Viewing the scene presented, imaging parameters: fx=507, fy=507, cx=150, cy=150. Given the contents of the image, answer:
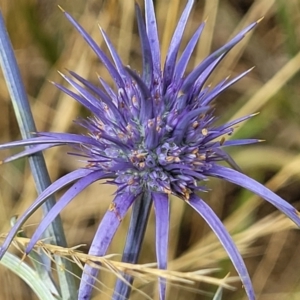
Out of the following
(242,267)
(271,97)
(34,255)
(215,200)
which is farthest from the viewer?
(215,200)

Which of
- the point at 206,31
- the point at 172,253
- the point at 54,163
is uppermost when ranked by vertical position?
the point at 206,31

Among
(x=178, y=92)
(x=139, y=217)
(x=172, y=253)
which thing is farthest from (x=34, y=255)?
(x=172, y=253)

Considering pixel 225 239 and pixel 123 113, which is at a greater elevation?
pixel 123 113

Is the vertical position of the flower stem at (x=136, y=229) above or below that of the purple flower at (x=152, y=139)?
below

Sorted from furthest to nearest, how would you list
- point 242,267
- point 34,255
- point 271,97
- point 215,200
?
point 215,200, point 271,97, point 34,255, point 242,267

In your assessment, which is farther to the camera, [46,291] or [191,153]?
[46,291]

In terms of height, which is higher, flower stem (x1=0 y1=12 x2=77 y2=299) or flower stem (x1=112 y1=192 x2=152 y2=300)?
flower stem (x1=0 y1=12 x2=77 y2=299)

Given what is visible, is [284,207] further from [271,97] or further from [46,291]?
[271,97]

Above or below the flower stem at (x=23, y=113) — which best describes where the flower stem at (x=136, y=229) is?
below

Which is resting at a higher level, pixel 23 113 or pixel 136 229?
pixel 23 113

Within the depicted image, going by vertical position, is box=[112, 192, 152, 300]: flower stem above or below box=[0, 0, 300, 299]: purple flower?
below
